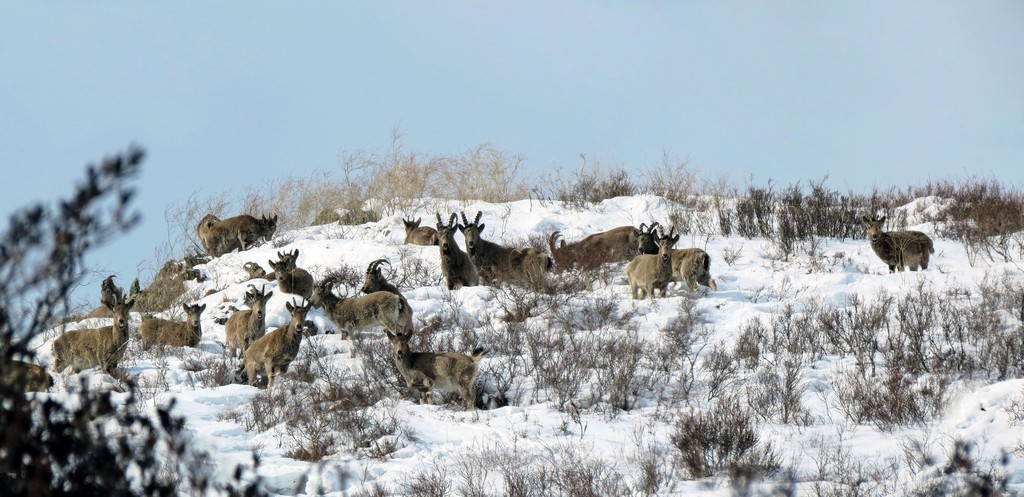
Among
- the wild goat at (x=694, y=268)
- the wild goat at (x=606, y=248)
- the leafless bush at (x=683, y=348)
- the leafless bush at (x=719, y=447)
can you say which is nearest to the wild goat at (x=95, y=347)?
the leafless bush at (x=683, y=348)

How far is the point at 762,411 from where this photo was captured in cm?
1019

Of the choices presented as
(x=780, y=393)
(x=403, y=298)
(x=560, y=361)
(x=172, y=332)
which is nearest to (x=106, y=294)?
(x=172, y=332)

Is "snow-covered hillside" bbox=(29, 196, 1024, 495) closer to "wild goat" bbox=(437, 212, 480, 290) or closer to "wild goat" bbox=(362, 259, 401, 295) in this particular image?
"wild goat" bbox=(437, 212, 480, 290)

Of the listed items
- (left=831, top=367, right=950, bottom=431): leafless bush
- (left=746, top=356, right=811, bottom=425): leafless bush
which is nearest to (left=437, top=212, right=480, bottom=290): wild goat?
(left=746, top=356, right=811, bottom=425): leafless bush

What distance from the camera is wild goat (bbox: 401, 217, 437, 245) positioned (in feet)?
68.9

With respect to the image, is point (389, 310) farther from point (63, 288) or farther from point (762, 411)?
point (63, 288)

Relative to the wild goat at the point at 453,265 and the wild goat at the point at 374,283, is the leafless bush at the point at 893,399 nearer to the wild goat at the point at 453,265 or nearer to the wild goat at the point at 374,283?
the wild goat at the point at 374,283

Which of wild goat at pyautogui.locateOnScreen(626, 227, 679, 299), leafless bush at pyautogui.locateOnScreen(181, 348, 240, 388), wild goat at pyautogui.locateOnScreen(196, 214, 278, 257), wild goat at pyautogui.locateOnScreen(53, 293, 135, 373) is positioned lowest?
leafless bush at pyautogui.locateOnScreen(181, 348, 240, 388)

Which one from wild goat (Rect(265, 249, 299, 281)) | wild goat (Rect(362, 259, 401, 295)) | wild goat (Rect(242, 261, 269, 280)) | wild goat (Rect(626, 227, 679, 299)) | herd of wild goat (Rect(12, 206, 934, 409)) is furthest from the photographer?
wild goat (Rect(242, 261, 269, 280))

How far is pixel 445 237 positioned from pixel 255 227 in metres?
7.24

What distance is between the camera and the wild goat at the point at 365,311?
14.0 meters

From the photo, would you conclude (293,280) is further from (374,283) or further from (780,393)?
(780,393)

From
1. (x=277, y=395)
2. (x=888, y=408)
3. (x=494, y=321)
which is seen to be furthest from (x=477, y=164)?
(x=888, y=408)

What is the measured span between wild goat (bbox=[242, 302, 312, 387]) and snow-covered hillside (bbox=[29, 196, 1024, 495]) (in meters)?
0.29
